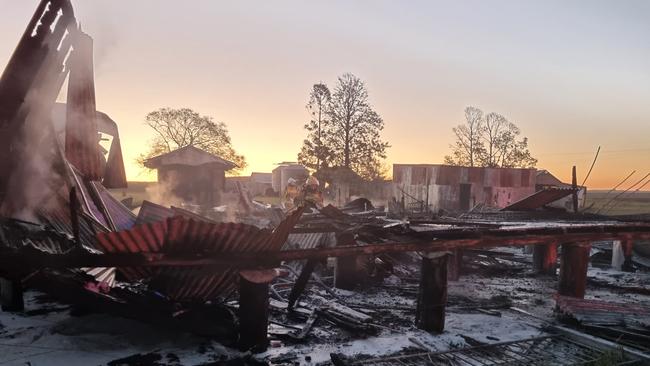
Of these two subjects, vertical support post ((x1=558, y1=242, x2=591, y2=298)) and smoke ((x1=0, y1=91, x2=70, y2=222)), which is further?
vertical support post ((x1=558, y1=242, x2=591, y2=298))

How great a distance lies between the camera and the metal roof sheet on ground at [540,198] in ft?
40.4

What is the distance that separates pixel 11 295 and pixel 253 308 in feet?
14.9

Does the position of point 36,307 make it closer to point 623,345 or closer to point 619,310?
Answer: point 623,345

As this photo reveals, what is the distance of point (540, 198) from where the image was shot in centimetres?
1291

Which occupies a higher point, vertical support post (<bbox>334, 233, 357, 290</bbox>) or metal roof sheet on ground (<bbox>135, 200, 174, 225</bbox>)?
metal roof sheet on ground (<bbox>135, 200, 174, 225</bbox>)

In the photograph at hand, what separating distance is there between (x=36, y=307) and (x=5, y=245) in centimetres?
301

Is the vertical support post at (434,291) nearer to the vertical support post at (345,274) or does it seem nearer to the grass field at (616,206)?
the vertical support post at (345,274)

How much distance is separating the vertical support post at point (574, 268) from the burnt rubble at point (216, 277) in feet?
0.10

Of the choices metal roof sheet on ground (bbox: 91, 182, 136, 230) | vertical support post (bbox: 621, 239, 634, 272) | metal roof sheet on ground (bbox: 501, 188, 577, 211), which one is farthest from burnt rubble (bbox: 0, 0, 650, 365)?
vertical support post (bbox: 621, 239, 634, 272)

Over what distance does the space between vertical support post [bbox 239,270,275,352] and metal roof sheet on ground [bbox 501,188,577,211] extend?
31.0 ft

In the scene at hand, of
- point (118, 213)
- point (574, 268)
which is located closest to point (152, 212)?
point (118, 213)

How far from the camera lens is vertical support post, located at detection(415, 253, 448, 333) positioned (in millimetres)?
7219

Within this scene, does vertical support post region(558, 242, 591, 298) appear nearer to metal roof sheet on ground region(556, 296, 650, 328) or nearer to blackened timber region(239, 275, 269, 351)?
metal roof sheet on ground region(556, 296, 650, 328)

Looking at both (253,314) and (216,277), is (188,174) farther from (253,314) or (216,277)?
(253,314)
